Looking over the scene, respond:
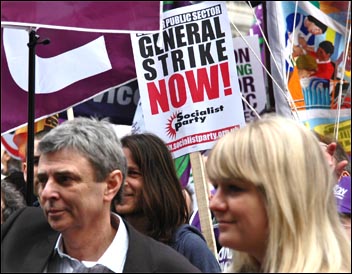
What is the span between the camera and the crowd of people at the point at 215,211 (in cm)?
321

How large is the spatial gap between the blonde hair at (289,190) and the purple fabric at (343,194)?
47.1 inches

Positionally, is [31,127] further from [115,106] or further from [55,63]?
[115,106]

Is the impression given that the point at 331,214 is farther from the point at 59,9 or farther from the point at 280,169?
the point at 59,9

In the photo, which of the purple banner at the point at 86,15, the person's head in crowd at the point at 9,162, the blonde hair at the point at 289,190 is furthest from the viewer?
the person's head in crowd at the point at 9,162

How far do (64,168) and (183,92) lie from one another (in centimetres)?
301

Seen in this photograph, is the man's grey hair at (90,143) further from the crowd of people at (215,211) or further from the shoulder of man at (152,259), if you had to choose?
the shoulder of man at (152,259)

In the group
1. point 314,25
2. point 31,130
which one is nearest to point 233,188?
point 31,130

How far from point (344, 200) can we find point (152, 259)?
1329 mm

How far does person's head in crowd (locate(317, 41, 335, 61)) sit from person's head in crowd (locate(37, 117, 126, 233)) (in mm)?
6322

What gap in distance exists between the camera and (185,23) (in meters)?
6.74

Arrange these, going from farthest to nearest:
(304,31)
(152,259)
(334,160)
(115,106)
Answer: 1. (304,31)
2. (115,106)
3. (334,160)
4. (152,259)

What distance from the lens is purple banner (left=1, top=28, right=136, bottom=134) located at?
23.7 feet

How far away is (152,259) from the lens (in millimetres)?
3543

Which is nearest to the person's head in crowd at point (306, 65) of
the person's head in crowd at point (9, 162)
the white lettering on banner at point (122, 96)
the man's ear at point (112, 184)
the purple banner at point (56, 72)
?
the white lettering on banner at point (122, 96)
